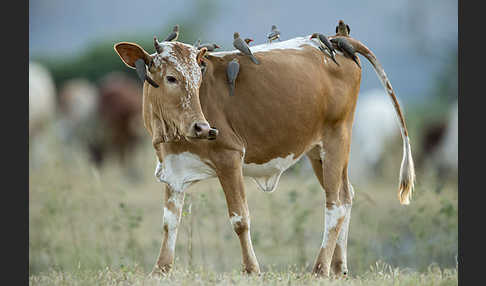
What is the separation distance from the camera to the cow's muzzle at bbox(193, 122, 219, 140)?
5043 millimetres

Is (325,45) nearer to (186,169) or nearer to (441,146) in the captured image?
(186,169)

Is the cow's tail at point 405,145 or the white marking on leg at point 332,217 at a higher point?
the cow's tail at point 405,145

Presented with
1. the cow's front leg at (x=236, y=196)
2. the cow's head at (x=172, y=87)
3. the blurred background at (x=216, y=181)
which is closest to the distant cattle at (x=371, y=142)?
the blurred background at (x=216, y=181)

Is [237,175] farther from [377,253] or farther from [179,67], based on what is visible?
[377,253]

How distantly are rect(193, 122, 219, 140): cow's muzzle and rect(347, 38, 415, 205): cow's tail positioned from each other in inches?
81.9

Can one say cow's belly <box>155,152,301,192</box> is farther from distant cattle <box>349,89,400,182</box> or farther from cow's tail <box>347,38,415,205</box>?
distant cattle <box>349,89,400,182</box>

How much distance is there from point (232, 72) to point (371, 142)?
7970mm

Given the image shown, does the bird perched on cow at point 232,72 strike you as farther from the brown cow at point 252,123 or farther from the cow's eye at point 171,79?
the cow's eye at point 171,79

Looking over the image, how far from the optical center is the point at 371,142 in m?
13.1

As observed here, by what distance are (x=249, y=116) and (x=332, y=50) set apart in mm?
1138

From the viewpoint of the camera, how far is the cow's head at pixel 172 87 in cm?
514

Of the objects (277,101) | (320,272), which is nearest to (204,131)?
(277,101)

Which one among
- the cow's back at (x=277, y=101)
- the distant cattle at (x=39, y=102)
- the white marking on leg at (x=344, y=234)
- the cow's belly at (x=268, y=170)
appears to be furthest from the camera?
the distant cattle at (x=39, y=102)

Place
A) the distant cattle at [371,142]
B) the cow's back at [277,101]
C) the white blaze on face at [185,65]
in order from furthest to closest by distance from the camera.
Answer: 1. the distant cattle at [371,142]
2. the cow's back at [277,101]
3. the white blaze on face at [185,65]
